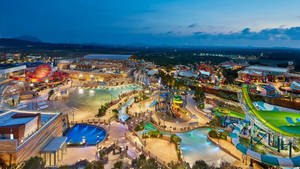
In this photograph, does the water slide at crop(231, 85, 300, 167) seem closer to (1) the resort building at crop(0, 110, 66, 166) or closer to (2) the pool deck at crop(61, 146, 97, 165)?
(2) the pool deck at crop(61, 146, 97, 165)

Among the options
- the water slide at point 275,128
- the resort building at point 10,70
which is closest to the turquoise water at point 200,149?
the water slide at point 275,128

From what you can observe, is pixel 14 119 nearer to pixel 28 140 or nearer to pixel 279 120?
pixel 28 140

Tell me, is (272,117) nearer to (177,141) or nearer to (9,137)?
(177,141)

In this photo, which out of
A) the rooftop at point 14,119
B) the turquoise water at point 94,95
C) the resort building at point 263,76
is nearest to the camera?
the rooftop at point 14,119

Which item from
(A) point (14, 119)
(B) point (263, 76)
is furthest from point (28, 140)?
(B) point (263, 76)

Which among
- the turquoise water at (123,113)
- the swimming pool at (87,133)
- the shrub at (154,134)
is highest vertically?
the turquoise water at (123,113)

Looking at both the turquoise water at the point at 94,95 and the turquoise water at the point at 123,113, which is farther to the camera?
the turquoise water at the point at 94,95

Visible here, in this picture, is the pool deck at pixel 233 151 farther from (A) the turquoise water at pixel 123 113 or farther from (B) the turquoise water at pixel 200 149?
(A) the turquoise water at pixel 123 113

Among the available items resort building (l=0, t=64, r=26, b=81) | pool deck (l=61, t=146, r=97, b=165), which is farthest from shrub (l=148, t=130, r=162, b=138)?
resort building (l=0, t=64, r=26, b=81)
